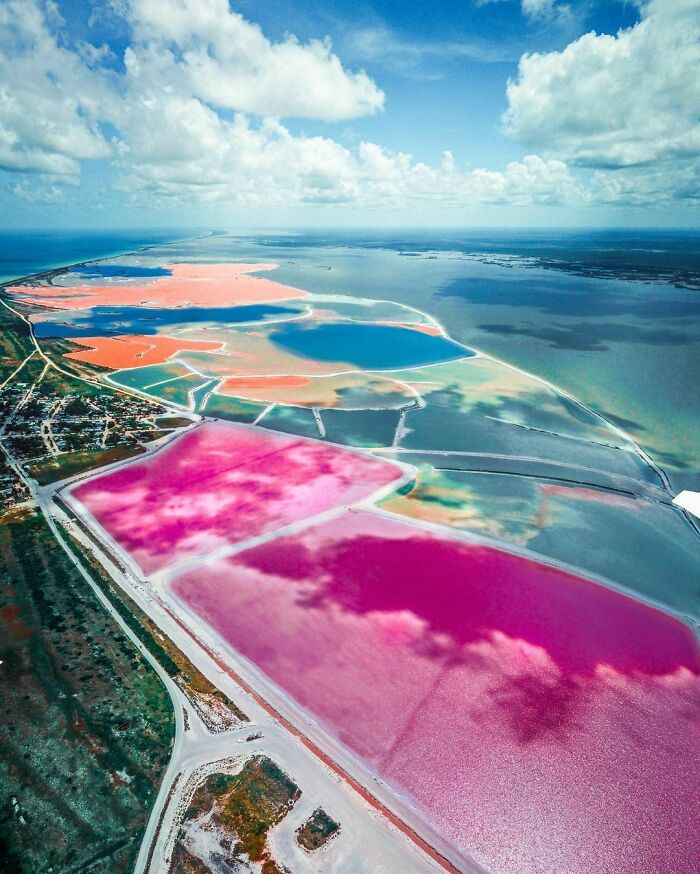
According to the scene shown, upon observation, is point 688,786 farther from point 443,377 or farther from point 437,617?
point 443,377

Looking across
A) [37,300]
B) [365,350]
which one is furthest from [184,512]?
[37,300]

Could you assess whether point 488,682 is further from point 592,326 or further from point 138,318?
point 138,318

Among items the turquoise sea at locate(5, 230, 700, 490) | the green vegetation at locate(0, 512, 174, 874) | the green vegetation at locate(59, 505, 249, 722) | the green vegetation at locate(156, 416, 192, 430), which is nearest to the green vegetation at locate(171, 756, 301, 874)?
the green vegetation at locate(0, 512, 174, 874)

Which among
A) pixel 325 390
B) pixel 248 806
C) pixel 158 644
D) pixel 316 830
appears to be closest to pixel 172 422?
pixel 325 390

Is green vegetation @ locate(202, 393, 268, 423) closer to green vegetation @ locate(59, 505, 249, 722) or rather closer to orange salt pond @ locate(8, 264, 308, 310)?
green vegetation @ locate(59, 505, 249, 722)

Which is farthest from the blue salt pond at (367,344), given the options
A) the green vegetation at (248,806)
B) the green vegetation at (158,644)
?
the green vegetation at (248,806)
